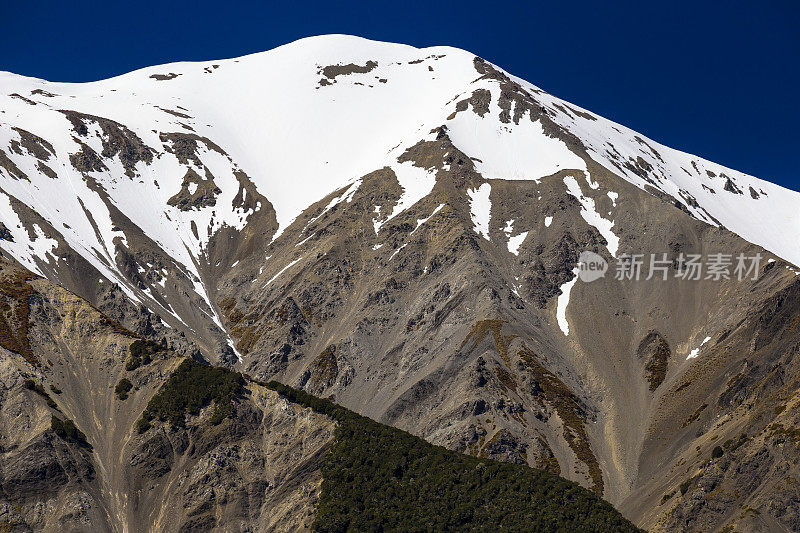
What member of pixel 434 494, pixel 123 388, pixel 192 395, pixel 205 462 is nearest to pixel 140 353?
pixel 123 388

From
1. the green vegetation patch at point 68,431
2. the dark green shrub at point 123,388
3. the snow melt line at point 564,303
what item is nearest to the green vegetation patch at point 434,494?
the dark green shrub at point 123,388

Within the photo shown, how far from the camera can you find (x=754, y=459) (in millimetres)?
109688

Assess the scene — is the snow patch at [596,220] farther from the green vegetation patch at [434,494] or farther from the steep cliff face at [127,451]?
the steep cliff face at [127,451]

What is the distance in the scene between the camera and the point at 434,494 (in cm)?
9188

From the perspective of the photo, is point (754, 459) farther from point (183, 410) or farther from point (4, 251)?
point (4, 251)

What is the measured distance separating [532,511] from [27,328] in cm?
6977

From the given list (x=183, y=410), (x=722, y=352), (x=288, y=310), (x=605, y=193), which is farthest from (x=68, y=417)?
(x=605, y=193)

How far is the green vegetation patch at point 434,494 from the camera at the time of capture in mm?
87688

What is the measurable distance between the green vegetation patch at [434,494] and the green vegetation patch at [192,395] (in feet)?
50.1

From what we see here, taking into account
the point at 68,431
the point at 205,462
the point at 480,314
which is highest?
the point at 480,314

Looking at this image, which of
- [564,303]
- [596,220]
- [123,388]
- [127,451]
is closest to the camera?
[127,451]

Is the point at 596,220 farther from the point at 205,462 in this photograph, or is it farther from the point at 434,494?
the point at 205,462

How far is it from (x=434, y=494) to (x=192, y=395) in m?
34.0

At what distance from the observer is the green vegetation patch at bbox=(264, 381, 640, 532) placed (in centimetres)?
8769
